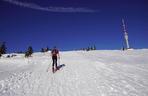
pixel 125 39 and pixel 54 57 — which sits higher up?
pixel 125 39

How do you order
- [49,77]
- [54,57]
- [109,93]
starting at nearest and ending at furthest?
[109,93] < [49,77] < [54,57]

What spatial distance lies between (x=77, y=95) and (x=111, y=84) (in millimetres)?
3471

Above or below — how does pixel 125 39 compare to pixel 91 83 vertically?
above

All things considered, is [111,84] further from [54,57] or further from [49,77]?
[54,57]

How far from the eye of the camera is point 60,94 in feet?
49.8

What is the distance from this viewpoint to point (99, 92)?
49.5 ft

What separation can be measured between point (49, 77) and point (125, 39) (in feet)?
255

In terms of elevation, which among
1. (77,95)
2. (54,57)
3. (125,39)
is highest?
(125,39)

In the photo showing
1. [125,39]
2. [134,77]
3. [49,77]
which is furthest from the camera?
[125,39]

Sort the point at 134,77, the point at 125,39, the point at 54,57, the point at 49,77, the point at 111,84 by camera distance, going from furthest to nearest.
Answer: the point at 125,39 → the point at 54,57 → the point at 49,77 → the point at 134,77 → the point at 111,84

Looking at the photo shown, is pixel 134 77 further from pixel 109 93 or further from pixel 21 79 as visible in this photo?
pixel 21 79

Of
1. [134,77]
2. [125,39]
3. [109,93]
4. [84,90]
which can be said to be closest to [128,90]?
[109,93]

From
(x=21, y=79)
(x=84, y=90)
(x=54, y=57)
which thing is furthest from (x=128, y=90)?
(x=54, y=57)

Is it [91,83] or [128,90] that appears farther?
[91,83]
